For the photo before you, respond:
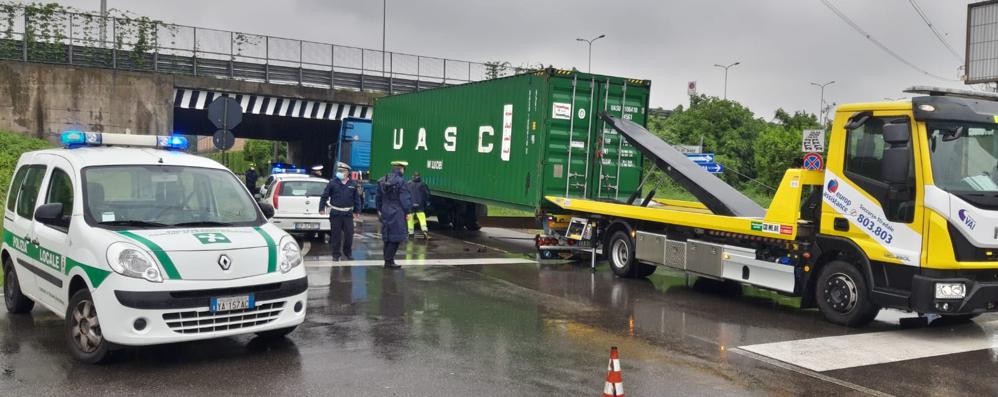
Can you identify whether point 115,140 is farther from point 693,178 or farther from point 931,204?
point 931,204

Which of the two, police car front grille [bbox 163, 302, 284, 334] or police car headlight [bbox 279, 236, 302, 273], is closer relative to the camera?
police car front grille [bbox 163, 302, 284, 334]

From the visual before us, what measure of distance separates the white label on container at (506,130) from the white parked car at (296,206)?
355 cm

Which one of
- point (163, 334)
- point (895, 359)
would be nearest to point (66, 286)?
point (163, 334)

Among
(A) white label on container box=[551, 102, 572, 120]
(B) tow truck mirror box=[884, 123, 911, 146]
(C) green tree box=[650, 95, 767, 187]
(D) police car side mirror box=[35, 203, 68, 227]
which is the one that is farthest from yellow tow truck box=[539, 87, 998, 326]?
(C) green tree box=[650, 95, 767, 187]

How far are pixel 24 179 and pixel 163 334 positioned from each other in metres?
3.00

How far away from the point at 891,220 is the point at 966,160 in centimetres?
92

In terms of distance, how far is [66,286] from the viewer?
6.31 metres

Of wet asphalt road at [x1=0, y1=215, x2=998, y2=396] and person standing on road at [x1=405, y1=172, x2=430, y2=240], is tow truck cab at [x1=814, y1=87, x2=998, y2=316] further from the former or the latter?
person standing on road at [x1=405, y1=172, x2=430, y2=240]

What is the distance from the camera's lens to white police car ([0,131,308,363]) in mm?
5902

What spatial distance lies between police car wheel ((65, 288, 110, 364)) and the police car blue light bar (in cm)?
177

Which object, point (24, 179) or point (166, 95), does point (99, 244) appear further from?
point (166, 95)

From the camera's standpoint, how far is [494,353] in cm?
696

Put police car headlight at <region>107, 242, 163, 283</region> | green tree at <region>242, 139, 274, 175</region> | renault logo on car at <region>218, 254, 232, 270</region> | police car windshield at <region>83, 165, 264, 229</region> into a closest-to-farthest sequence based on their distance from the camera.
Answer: police car headlight at <region>107, 242, 163, 283</region> < renault logo on car at <region>218, 254, 232, 270</region> < police car windshield at <region>83, 165, 264, 229</region> < green tree at <region>242, 139, 274, 175</region>

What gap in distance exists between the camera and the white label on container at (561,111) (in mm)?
13742
